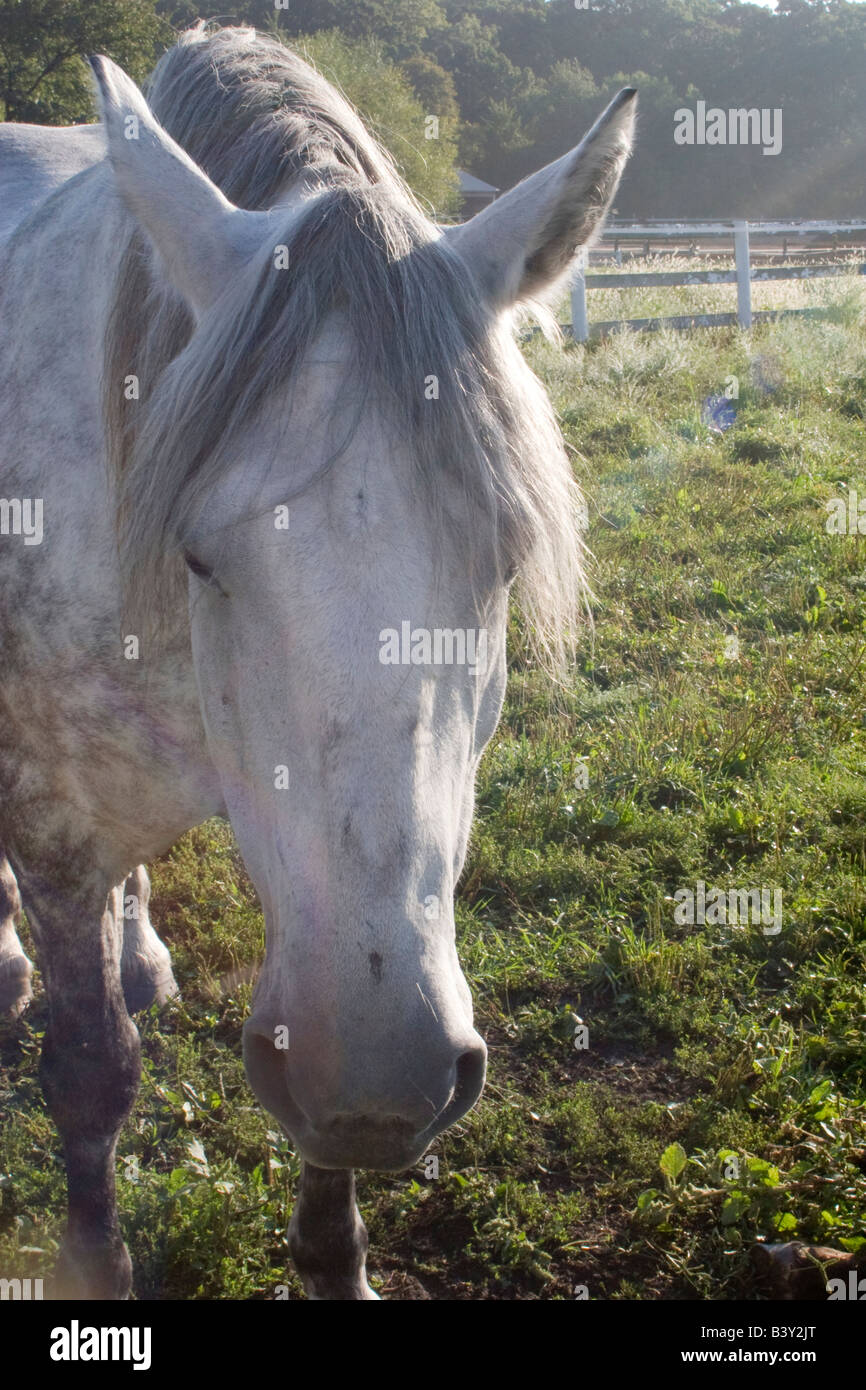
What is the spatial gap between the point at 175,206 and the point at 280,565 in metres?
0.82

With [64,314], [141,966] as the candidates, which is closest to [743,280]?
[64,314]

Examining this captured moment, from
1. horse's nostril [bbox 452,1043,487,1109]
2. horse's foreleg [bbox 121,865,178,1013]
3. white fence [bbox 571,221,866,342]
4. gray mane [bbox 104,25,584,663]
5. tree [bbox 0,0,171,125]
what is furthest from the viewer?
tree [bbox 0,0,171,125]

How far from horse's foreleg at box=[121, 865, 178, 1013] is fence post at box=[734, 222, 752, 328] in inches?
460

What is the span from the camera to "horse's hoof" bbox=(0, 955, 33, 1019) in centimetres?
351

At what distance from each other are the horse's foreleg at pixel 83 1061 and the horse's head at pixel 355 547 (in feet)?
3.04

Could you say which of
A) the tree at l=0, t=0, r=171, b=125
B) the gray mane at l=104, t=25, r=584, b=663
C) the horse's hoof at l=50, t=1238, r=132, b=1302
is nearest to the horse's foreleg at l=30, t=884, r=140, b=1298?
the horse's hoof at l=50, t=1238, r=132, b=1302

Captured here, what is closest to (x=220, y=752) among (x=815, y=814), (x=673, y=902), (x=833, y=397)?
(x=673, y=902)

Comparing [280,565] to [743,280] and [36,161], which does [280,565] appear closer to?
[36,161]

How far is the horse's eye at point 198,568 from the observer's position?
1.70 metres

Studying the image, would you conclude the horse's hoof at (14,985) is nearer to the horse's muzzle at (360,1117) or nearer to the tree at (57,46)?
the horse's muzzle at (360,1117)

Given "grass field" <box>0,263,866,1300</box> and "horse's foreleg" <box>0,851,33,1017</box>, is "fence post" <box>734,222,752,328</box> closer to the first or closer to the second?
"grass field" <box>0,263,866,1300</box>

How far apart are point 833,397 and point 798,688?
5891 mm

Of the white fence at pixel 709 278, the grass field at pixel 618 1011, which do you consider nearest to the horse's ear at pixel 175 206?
the grass field at pixel 618 1011

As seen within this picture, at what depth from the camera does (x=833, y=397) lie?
9.54 metres
